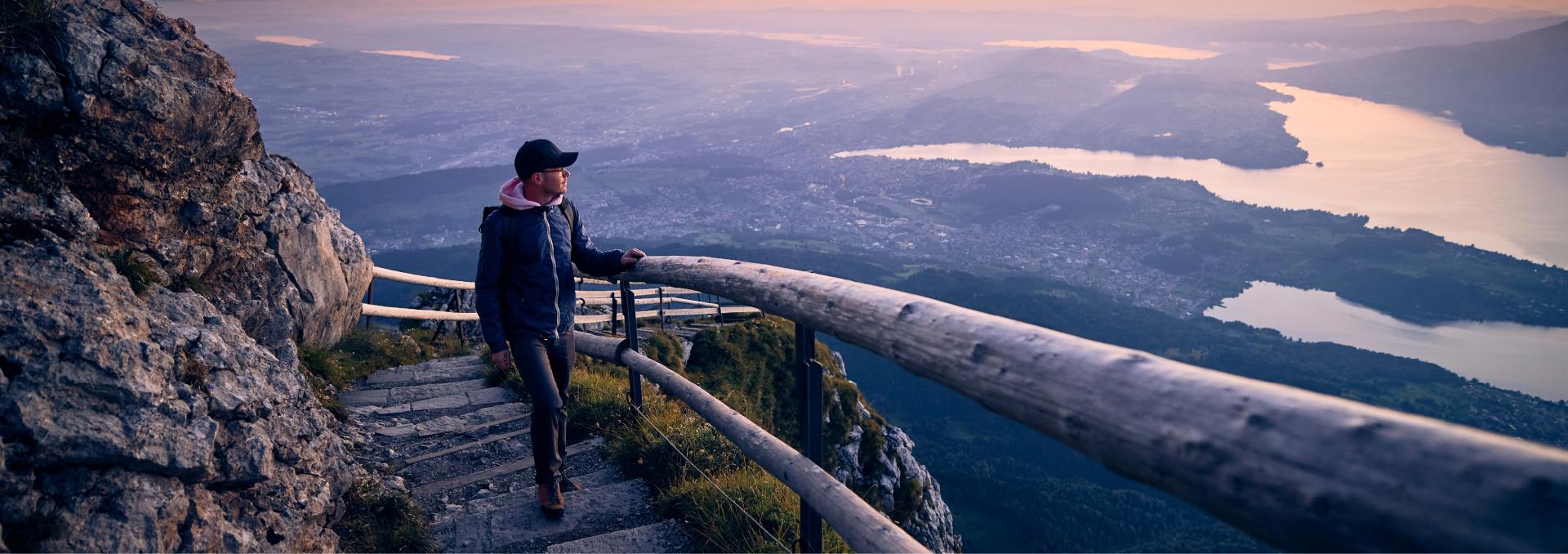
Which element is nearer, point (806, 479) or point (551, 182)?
point (806, 479)

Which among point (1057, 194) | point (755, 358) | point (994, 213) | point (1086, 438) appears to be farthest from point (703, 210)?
point (1086, 438)

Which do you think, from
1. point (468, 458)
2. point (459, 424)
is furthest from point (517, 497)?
point (459, 424)

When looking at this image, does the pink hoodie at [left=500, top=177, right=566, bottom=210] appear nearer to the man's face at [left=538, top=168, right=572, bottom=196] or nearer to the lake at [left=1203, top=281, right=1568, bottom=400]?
the man's face at [left=538, top=168, right=572, bottom=196]

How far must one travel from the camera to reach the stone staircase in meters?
3.56

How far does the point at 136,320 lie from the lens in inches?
121

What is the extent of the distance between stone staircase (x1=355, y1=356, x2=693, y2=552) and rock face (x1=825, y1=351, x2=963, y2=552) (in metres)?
6.04

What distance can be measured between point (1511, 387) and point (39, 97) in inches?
3791

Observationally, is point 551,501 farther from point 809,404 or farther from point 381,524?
point 809,404

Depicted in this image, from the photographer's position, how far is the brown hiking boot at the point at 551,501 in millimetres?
3799

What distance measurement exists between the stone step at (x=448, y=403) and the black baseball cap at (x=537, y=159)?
2729 millimetres

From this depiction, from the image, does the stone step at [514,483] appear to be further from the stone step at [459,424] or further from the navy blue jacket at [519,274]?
the navy blue jacket at [519,274]

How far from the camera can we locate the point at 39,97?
3604 mm

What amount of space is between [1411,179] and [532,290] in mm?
186768

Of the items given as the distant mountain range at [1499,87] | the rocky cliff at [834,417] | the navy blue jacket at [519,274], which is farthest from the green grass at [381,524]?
the distant mountain range at [1499,87]
